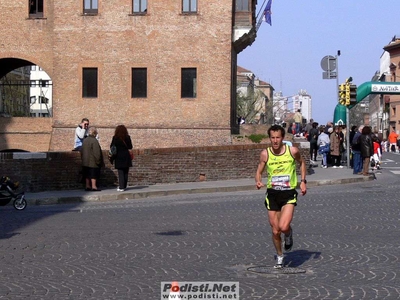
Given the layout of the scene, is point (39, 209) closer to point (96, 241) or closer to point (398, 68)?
point (96, 241)

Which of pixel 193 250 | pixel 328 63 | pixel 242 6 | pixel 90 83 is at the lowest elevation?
pixel 193 250

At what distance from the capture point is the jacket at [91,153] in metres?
25.0

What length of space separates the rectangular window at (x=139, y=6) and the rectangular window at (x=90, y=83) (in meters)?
3.42

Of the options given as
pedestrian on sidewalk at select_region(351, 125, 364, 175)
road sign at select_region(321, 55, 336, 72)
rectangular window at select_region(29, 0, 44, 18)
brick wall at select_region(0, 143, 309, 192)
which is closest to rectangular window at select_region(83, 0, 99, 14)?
rectangular window at select_region(29, 0, 44, 18)

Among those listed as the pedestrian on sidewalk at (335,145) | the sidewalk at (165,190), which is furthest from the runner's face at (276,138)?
the pedestrian on sidewalk at (335,145)

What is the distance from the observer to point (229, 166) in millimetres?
29484

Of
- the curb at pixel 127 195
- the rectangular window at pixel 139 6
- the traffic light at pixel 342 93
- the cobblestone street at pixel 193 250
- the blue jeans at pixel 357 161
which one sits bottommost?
the curb at pixel 127 195

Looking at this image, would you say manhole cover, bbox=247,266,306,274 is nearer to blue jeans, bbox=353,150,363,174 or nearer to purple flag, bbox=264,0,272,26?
blue jeans, bbox=353,150,363,174

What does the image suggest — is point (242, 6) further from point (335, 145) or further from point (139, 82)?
point (335, 145)

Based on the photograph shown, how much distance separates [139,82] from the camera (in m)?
43.0

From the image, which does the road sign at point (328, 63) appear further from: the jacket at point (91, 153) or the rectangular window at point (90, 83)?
the jacket at point (91, 153)

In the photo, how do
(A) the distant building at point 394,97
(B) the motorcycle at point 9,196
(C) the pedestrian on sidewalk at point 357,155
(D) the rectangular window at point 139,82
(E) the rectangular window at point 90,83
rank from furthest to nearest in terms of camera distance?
(A) the distant building at point 394,97, (E) the rectangular window at point 90,83, (D) the rectangular window at point 139,82, (C) the pedestrian on sidewalk at point 357,155, (B) the motorcycle at point 9,196

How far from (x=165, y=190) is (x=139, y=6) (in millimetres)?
19298

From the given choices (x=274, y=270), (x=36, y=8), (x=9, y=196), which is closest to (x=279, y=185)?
(x=274, y=270)
